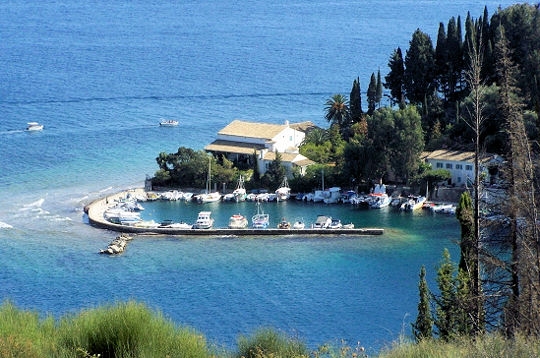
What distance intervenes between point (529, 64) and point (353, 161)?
8886mm

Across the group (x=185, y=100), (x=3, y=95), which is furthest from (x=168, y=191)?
(x=3, y=95)

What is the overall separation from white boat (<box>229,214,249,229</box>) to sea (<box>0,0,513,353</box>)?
108 centimetres

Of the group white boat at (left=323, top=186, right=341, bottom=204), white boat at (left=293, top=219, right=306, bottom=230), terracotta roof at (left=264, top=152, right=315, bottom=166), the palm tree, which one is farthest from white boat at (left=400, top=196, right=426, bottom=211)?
the palm tree

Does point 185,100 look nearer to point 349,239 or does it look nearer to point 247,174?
point 247,174

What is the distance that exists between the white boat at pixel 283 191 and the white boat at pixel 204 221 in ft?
15.4

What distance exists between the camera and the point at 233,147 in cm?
5600

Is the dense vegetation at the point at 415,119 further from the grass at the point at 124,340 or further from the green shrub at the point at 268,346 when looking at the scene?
the grass at the point at 124,340

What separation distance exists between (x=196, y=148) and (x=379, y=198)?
1467 centimetres

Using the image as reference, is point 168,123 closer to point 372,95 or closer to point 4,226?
point 372,95

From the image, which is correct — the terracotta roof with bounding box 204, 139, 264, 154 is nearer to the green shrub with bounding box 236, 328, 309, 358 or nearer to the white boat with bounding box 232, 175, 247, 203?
the white boat with bounding box 232, 175, 247, 203

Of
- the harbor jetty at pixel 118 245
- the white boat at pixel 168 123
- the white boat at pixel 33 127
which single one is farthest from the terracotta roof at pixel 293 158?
the white boat at pixel 33 127

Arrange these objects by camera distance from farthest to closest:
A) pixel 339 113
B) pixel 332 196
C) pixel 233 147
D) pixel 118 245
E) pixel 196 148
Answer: pixel 196 148, pixel 339 113, pixel 233 147, pixel 332 196, pixel 118 245

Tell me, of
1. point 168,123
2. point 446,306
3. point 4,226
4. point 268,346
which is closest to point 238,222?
point 4,226

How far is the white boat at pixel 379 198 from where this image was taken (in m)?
49.9
